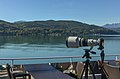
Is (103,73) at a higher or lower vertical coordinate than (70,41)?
lower

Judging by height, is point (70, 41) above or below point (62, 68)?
above

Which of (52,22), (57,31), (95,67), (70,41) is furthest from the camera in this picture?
(52,22)

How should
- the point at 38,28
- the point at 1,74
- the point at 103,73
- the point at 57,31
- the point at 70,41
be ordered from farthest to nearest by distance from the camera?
the point at 38,28 → the point at 57,31 → the point at 1,74 → the point at 103,73 → the point at 70,41

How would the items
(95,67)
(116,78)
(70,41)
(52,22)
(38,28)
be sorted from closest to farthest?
(70,41), (116,78), (95,67), (38,28), (52,22)

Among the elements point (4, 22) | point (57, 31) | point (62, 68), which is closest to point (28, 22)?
point (4, 22)

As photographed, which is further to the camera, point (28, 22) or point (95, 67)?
point (28, 22)

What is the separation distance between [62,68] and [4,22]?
115045 millimetres

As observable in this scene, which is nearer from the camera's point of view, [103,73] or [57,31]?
[103,73]

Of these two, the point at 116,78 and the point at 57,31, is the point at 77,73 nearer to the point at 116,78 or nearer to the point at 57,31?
the point at 116,78

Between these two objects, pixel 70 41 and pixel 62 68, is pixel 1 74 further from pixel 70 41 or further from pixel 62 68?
pixel 70 41

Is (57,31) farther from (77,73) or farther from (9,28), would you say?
(77,73)

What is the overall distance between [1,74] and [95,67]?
1857 millimetres

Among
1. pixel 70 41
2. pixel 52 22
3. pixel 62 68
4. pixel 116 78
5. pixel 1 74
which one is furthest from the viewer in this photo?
pixel 52 22

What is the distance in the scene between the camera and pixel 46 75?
3.19m
